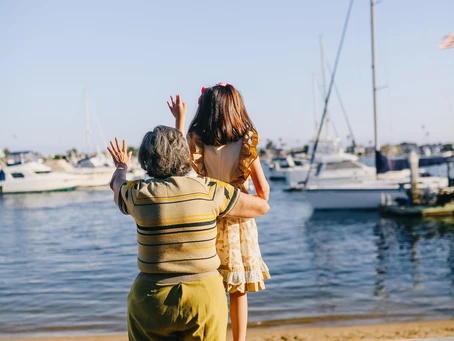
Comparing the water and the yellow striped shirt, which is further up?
the yellow striped shirt

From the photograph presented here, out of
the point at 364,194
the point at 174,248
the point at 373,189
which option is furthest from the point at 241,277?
the point at 373,189

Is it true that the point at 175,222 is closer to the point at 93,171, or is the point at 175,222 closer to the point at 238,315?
the point at 238,315

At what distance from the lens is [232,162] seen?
3.15 m

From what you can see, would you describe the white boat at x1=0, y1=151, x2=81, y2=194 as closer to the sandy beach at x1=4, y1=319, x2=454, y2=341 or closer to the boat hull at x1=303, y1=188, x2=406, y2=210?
the boat hull at x1=303, y1=188, x2=406, y2=210

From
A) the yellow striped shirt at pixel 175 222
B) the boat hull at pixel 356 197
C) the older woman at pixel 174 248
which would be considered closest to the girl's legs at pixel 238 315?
the older woman at pixel 174 248

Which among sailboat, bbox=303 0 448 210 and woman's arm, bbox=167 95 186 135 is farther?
sailboat, bbox=303 0 448 210

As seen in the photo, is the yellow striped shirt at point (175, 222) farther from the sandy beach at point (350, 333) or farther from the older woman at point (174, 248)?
the sandy beach at point (350, 333)

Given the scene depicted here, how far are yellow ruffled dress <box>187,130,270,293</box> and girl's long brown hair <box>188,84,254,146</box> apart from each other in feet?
0.16

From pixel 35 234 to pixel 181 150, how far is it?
2281 cm

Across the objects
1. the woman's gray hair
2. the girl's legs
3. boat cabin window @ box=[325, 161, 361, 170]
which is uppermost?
the woman's gray hair

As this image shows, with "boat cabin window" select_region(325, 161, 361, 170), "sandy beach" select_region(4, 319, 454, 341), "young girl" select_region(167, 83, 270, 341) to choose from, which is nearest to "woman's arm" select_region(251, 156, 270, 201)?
"young girl" select_region(167, 83, 270, 341)

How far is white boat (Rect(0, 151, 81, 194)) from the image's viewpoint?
54.9 m

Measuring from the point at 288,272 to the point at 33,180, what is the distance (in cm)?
4688

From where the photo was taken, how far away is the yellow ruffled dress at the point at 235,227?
10.3 ft
